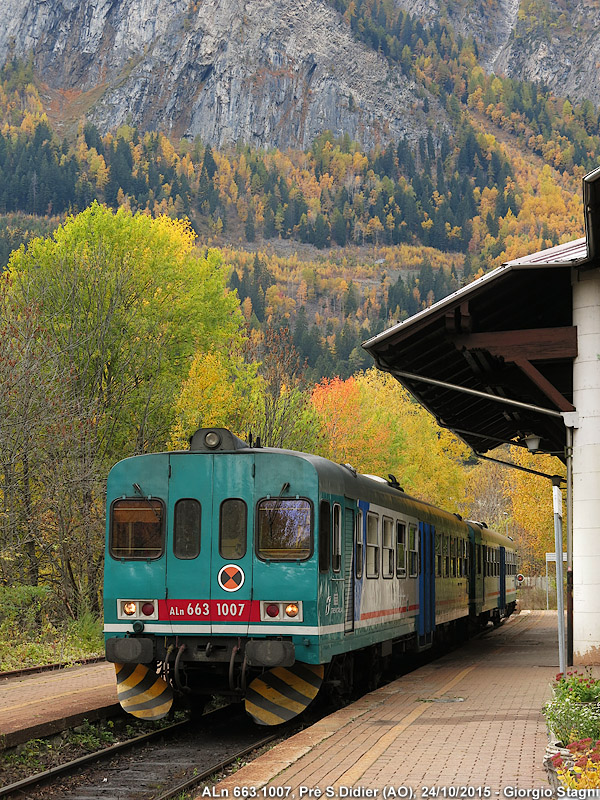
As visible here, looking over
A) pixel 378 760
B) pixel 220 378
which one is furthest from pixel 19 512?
pixel 378 760

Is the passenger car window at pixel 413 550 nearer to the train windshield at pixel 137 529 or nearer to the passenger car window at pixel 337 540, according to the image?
the passenger car window at pixel 337 540

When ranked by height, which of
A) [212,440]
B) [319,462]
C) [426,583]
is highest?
[212,440]

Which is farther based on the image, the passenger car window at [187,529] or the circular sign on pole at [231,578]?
the passenger car window at [187,529]

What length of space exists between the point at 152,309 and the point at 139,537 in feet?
56.6

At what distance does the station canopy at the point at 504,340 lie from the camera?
46.8 ft

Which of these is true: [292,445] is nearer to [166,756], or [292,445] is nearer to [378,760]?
[166,756]

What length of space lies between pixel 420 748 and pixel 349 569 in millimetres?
3489

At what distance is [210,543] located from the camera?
11.3 metres

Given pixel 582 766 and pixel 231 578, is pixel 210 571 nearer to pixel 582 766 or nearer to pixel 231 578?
pixel 231 578

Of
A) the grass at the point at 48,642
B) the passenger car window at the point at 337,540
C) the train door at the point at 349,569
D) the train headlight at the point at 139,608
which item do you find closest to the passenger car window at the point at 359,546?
the train door at the point at 349,569

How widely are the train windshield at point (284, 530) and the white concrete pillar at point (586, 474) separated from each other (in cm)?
472

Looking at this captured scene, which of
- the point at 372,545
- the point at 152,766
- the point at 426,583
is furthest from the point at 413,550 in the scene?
the point at 152,766

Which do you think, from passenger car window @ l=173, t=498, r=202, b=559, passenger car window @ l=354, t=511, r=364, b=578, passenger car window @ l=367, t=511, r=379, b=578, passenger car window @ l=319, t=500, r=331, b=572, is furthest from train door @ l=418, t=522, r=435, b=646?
passenger car window @ l=173, t=498, r=202, b=559

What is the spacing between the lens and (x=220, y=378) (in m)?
27.8
